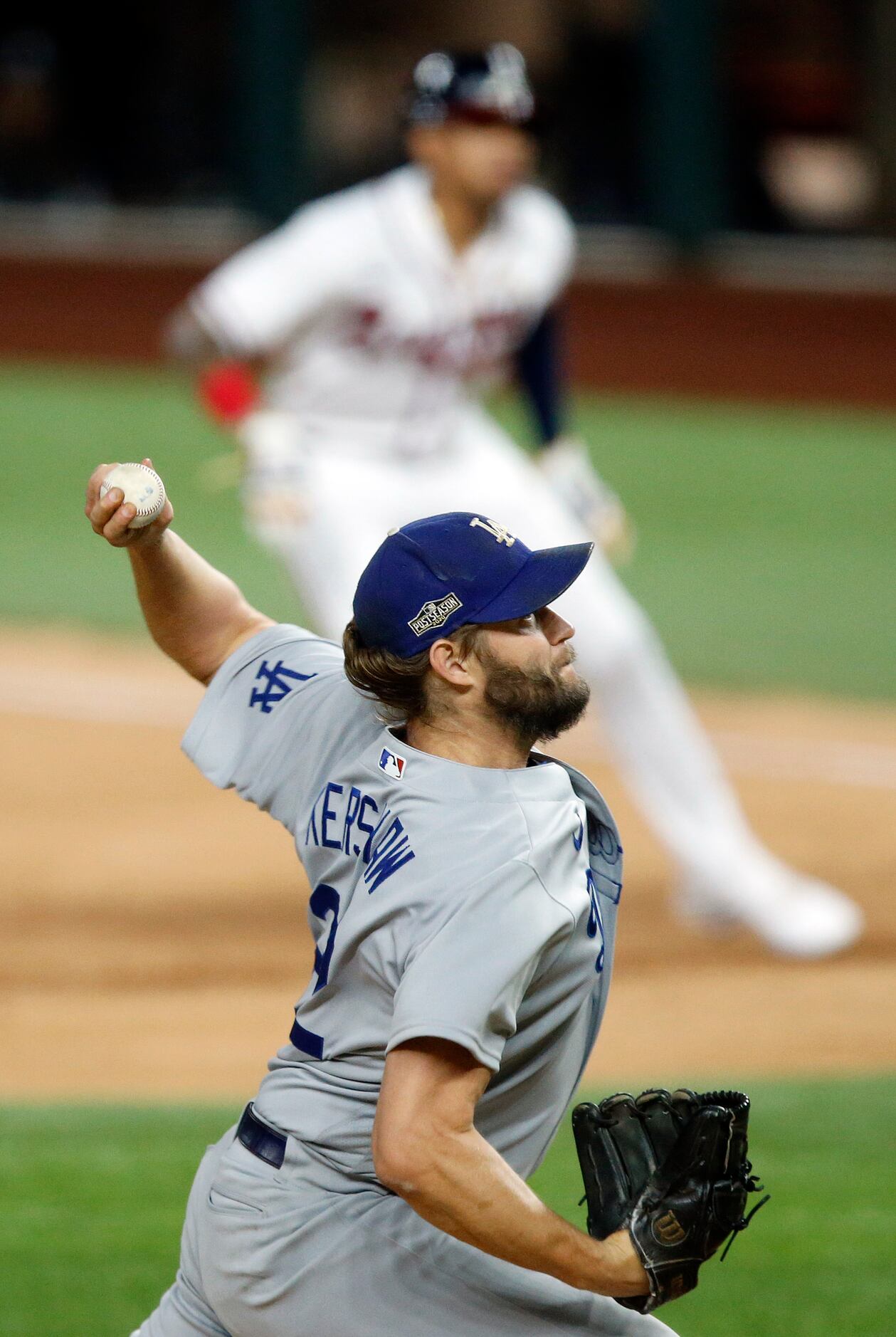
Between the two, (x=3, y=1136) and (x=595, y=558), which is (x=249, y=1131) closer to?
(x=3, y=1136)

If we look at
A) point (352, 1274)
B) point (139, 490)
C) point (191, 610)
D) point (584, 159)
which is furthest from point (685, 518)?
point (352, 1274)

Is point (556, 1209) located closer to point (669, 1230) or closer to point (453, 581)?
point (669, 1230)

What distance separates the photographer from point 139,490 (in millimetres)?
2564

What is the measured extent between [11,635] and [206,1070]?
202 inches

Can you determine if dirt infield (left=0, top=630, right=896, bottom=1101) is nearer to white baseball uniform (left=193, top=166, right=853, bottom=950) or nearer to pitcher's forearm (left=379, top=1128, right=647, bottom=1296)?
white baseball uniform (left=193, top=166, right=853, bottom=950)

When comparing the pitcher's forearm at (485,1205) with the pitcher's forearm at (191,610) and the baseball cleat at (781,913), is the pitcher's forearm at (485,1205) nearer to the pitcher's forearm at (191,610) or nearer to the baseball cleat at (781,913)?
the pitcher's forearm at (191,610)

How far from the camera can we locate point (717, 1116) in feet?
7.34

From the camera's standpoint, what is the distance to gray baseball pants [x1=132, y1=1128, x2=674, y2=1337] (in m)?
2.27

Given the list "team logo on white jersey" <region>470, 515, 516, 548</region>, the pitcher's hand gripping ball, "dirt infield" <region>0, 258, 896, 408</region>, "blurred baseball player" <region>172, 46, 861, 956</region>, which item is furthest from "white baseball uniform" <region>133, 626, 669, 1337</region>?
"dirt infield" <region>0, 258, 896, 408</region>

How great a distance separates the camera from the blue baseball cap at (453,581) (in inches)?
91.0

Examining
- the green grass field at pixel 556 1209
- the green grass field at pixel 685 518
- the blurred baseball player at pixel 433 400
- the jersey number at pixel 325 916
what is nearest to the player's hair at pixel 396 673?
the jersey number at pixel 325 916

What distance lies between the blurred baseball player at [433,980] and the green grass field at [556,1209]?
94cm

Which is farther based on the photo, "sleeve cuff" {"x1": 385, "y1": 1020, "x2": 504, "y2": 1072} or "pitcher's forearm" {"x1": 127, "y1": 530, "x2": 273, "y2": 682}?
"pitcher's forearm" {"x1": 127, "y1": 530, "x2": 273, "y2": 682}

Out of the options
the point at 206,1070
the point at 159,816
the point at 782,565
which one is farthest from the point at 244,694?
the point at 782,565
